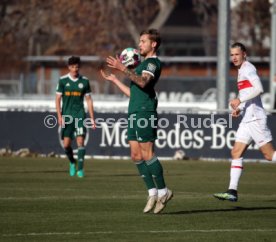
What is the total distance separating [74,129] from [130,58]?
678cm

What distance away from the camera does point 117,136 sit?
29906 mm

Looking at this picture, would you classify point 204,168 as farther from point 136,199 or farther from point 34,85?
point 34,85

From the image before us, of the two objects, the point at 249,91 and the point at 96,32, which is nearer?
the point at 249,91

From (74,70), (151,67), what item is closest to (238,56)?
(151,67)

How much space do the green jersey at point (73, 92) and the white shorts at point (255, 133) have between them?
259 inches

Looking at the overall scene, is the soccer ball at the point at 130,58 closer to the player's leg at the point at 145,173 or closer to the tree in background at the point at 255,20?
the player's leg at the point at 145,173

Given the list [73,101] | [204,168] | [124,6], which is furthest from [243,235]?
[124,6]

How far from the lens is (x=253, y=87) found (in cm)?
1639

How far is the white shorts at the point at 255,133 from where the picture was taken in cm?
1661

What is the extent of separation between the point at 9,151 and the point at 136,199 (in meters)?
13.9

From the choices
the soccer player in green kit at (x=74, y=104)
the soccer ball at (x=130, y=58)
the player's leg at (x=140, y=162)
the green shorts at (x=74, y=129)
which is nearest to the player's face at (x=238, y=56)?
the soccer ball at (x=130, y=58)

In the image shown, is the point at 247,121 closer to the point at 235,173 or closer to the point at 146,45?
the point at 235,173

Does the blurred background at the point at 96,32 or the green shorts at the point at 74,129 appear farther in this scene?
the blurred background at the point at 96,32

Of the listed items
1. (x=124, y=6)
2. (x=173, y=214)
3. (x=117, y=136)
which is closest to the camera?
(x=173, y=214)
